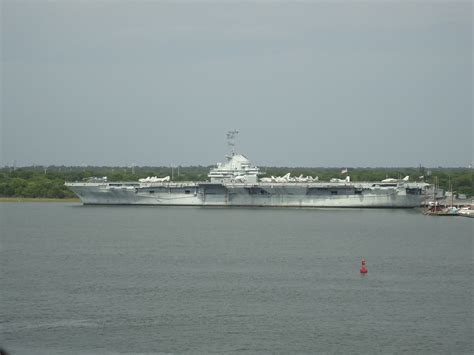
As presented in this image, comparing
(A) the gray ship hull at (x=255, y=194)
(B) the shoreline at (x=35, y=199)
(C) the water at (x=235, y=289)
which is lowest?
(C) the water at (x=235, y=289)

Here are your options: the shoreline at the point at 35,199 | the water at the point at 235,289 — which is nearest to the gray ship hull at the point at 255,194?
the shoreline at the point at 35,199

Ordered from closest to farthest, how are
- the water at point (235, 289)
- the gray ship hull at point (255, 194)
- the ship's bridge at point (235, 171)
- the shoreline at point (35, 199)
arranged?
1. the water at point (235, 289)
2. the gray ship hull at point (255, 194)
3. the ship's bridge at point (235, 171)
4. the shoreline at point (35, 199)

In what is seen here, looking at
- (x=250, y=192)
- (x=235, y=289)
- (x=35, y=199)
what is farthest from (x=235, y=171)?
(x=235, y=289)

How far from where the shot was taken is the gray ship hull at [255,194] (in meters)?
67.3

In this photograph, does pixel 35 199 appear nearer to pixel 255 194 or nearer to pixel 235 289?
pixel 255 194

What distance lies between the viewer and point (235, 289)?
29.9 meters

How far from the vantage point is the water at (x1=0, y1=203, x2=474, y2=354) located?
922 inches

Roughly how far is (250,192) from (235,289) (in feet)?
133

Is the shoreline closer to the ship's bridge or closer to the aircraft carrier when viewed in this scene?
the aircraft carrier

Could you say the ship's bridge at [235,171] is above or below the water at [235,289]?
above

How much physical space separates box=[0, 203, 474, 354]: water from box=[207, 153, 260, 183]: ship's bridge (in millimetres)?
22317

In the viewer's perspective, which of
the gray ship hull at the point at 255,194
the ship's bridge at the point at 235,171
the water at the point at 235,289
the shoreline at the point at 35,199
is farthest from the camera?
the shoreline at the point at 35,199

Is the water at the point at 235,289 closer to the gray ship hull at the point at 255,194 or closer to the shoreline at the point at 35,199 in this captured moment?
the gray ship hull at the point at 255,194

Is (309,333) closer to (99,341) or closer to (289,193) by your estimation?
(99,341)
